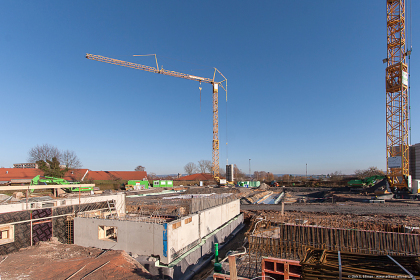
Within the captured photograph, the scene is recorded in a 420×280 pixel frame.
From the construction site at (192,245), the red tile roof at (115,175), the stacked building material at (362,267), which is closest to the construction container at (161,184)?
the red tile roof at (115,175)

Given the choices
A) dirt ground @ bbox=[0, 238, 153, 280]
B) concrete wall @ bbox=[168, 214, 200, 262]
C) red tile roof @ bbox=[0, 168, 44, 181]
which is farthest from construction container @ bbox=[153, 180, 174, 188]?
concrete wall @ bbox=[168, 214, 200, 262]

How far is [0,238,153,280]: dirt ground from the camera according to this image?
30.0ft

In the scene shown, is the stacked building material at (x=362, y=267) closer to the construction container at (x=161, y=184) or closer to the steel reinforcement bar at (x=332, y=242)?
the steel reinforcement bar at (x=332, y=242)

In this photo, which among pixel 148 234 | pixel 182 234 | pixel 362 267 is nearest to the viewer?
pixel 362 267

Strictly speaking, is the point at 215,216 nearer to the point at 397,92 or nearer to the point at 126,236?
the point at 126,236

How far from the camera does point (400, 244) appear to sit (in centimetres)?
1074

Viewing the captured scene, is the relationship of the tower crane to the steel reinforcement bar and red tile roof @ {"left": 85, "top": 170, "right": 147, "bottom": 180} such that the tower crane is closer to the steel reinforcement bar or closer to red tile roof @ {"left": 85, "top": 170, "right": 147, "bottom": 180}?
the steel reinforcement bar

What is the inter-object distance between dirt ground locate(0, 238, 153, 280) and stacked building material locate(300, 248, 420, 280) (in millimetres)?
6951

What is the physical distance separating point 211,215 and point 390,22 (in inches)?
1615

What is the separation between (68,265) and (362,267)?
11195 mm

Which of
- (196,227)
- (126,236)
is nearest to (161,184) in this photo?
(196,227)

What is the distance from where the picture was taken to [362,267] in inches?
202

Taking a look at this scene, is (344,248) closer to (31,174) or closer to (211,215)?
(211,215)

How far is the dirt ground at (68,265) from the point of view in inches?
360
